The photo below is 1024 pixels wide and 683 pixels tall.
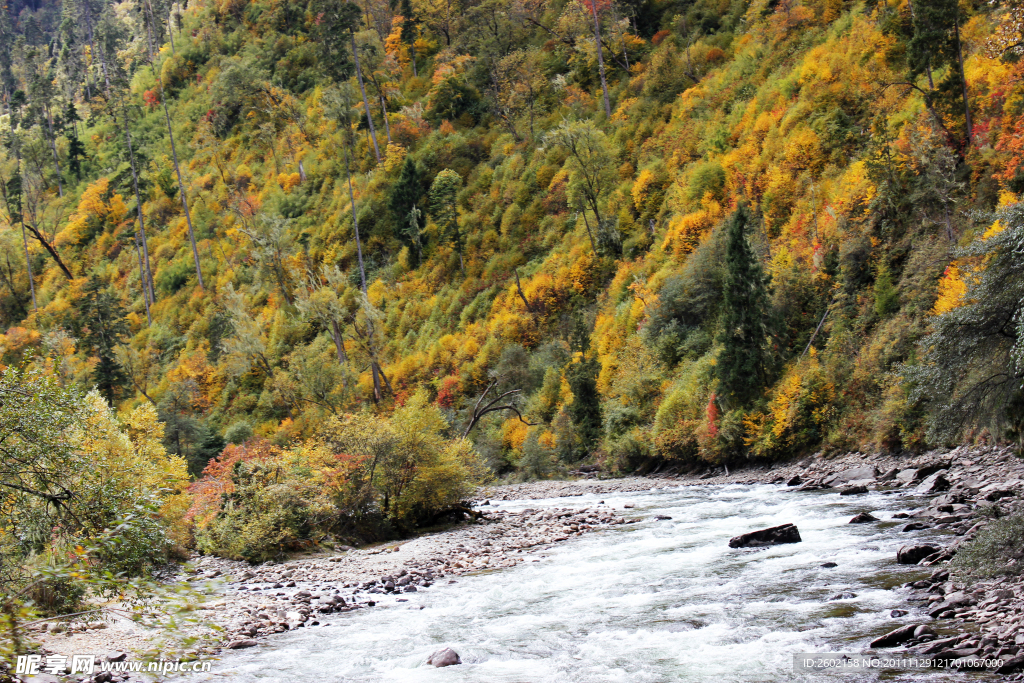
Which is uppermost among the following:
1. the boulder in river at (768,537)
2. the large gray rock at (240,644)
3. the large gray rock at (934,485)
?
the large gray rock at (240,644)

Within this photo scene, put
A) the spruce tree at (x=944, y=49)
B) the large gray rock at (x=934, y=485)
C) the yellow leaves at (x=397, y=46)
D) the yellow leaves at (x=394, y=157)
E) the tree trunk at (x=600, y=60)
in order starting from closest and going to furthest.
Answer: the large gray rock at (x=934, y=485) → the spruce tree at (x=944, y=49) → the tree trunk at (x=600, y=60) → the yellow leaves at (x=394, y=157) → the yellow leaves at (x=397, y=46)

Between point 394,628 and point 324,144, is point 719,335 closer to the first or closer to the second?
point 394,628

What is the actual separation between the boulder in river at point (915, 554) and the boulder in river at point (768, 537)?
2819mm

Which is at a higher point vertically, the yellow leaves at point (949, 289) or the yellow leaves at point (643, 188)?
the yellow leaves at point (643, 188)

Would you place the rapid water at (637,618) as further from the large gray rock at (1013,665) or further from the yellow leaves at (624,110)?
the yellow leaves at (624,110)

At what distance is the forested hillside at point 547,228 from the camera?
23922 mm

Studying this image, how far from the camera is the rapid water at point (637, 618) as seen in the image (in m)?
8.68

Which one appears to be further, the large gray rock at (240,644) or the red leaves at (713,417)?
the red leaves at (713,417)

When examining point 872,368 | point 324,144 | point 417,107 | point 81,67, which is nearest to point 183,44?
point 81,67

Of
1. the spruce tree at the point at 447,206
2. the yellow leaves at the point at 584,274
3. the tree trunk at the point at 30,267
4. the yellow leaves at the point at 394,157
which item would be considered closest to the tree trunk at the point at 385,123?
the yellow leaves at the point at 394,157

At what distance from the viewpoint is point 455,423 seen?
1475 inches

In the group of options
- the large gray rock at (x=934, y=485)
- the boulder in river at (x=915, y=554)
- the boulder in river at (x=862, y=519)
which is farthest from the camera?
the large gray rock at (x=934, y=485)

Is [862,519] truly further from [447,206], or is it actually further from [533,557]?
[447,206]

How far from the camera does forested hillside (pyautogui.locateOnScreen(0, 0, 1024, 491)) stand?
23.9 m
